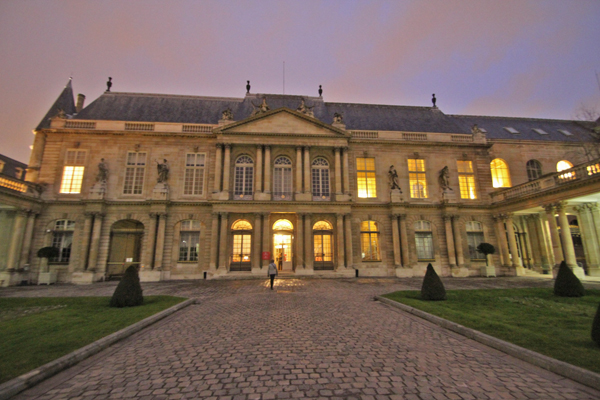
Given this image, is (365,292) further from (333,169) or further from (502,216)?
(502,216)

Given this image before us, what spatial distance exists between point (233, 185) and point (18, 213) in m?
15.5

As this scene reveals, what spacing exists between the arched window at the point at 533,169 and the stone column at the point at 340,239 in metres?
20.3

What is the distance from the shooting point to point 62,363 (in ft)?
16.5

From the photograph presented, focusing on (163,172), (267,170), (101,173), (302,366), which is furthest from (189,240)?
(302,366)

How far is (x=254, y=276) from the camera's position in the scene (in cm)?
2122

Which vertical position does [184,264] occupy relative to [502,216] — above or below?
below

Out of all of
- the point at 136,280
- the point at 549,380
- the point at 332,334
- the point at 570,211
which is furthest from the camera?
the point at 570,211

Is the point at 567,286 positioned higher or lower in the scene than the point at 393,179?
lower

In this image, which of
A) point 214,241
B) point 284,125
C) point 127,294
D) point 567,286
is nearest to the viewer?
point 127,294

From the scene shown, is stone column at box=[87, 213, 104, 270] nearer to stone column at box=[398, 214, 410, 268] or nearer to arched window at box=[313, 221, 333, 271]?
arched window at box=[313, 221, 333, 271]

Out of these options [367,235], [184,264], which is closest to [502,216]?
[367,235]

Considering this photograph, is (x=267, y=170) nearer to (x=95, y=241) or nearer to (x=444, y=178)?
(x=95, y=241)

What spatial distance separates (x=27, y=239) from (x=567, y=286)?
32.8 metres

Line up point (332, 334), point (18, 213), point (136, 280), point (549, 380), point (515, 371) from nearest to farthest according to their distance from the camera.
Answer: point (549, 380) < point (515, 371) < point (332, 334) < point (136, 280) < point (18, 213)
